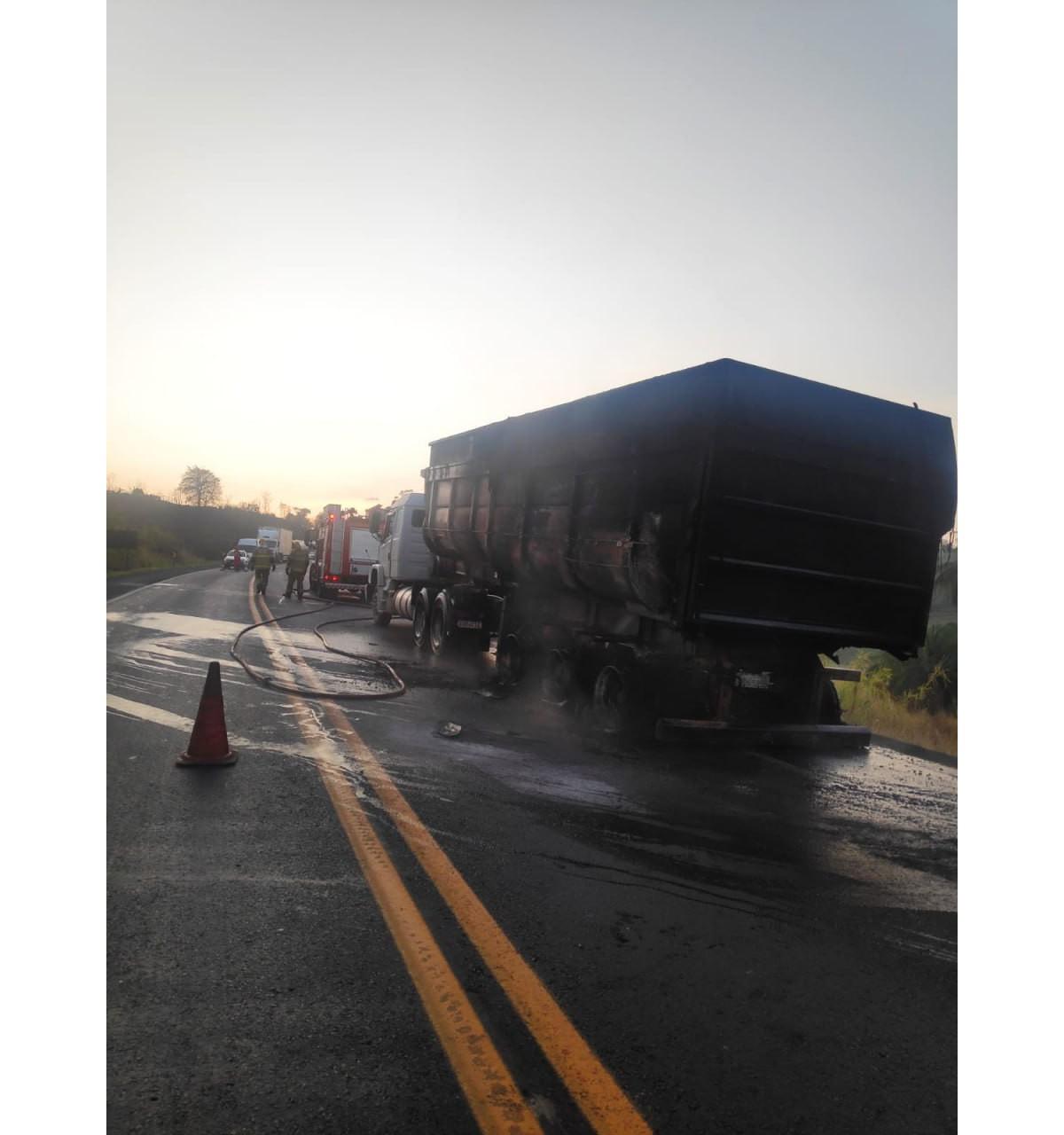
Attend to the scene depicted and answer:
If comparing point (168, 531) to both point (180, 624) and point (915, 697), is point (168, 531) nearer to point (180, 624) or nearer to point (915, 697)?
point (180, 624)

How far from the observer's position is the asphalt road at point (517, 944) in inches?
94.5

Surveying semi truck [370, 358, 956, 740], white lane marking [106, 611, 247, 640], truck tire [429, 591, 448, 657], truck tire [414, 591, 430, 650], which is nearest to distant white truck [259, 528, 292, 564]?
white lane marking [106, 611, 247, 640]

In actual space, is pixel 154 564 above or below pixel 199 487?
below

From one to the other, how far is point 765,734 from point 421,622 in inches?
319

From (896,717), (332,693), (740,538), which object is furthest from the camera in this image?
(896,717)

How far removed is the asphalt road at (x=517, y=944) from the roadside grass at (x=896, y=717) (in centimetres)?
315

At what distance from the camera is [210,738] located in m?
5.93

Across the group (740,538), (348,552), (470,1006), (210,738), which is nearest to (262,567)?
(348,552)

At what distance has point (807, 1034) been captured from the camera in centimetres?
279

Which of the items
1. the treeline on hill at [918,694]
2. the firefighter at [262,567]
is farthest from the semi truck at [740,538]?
the firefighter at [262,567]

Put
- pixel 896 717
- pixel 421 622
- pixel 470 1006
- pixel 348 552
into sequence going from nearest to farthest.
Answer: pixel 470 1006 → pixel 896 717 → pixel 421 622 → pixel 348 552

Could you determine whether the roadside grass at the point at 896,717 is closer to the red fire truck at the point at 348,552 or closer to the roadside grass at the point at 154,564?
the red fire truck at the point at 348,552
